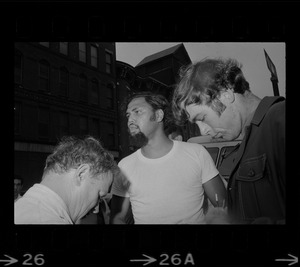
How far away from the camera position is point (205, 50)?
10.1 ft

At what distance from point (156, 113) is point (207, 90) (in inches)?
19.8

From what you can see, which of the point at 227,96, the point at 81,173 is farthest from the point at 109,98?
the point at 227,96

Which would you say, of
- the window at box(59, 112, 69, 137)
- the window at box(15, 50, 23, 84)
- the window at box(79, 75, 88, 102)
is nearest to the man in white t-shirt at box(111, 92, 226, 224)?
the window at box(59, 112, 69, 137)

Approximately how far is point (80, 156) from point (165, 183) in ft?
2.45

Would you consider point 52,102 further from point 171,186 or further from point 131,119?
point 171,186

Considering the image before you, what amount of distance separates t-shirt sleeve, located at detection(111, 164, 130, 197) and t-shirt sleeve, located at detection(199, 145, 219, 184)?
25.6 inches

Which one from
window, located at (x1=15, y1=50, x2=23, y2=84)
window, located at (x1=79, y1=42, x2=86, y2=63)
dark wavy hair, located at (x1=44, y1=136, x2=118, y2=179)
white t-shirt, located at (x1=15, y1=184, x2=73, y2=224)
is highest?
window, located at (x1=79, y1=42, x2=86, y2=63)

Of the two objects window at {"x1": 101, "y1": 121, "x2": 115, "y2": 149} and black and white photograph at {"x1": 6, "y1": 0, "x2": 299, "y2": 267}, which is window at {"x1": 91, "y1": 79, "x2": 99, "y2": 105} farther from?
window at {"x1": 101, "y1": 121, "x2": 115, "y2": 149}

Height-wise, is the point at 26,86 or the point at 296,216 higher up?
the point at 26,86

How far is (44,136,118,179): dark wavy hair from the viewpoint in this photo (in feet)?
9.04

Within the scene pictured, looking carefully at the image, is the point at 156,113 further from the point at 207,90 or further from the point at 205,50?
the point at 205,50
